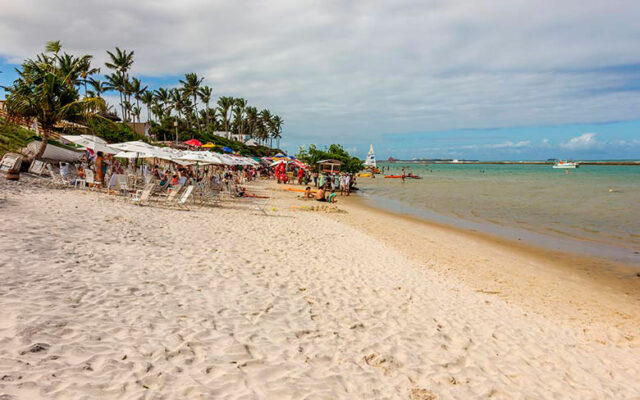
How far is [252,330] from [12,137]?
26.6m

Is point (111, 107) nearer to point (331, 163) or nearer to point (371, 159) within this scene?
point (331, 163)

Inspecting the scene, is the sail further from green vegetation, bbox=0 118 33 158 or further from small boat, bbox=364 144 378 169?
green vegetation, bbox=0 118 33 158

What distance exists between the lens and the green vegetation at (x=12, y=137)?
20.2m

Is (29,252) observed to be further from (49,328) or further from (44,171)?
(44,171)

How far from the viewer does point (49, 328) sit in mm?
3398

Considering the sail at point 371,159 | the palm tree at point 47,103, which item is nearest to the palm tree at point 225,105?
the sail at point 371,159

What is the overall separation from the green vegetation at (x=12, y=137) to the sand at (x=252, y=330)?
1693 centimetres

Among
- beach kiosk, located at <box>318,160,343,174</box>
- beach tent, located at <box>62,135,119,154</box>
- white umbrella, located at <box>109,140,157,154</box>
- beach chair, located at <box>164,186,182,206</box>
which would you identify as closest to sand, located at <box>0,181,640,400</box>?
beach chair, located at <box>164,186,182,206</box>

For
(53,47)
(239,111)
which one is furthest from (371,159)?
(53,47)

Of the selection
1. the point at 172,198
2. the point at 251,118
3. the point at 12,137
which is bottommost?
the point at 172,198

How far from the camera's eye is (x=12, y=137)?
2239 centimetres

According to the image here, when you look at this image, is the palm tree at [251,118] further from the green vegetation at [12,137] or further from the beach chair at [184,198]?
the beach chair at [184,198]

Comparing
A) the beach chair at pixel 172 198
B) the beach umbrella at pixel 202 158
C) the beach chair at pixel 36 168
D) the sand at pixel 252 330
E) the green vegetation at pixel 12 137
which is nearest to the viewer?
the sand at pixel 252 330

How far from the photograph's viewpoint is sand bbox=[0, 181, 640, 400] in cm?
306
